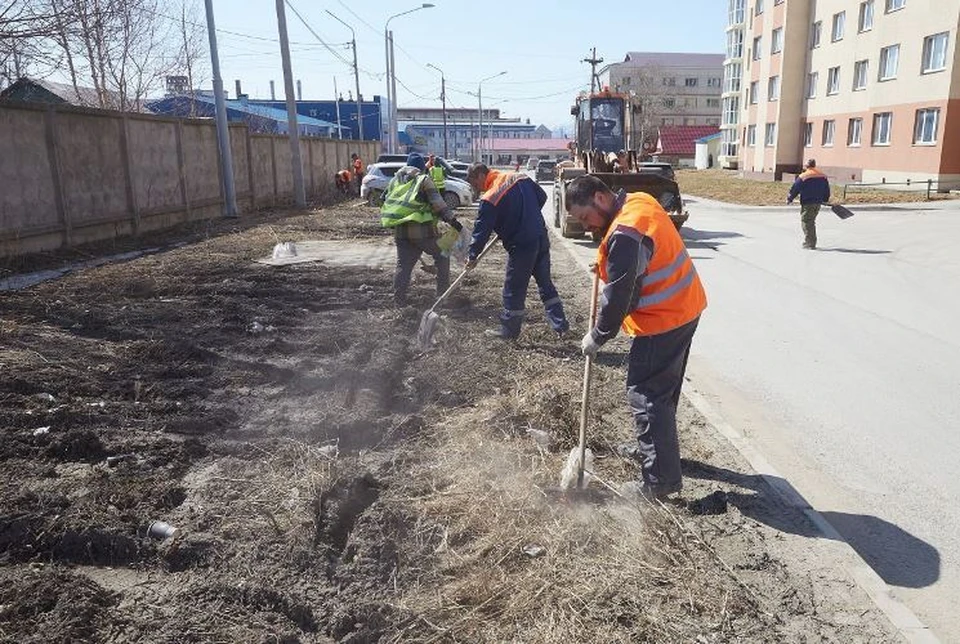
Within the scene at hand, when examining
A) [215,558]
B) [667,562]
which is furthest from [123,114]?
[667,562]

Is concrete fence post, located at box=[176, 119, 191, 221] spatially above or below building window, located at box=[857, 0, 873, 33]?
below

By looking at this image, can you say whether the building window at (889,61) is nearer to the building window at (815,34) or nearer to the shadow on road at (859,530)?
the building window at (815,34)

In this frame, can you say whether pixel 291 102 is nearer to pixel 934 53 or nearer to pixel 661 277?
pixel 661 277

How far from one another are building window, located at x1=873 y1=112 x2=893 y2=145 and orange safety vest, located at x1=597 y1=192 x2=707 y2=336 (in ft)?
104

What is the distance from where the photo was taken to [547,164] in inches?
1839

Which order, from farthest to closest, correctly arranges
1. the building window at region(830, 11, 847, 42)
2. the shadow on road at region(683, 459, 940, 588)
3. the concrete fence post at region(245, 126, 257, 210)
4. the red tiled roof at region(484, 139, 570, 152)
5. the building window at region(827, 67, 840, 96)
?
the red tiled roof at region(484, 139, 570, 152)
the building window at region(827, 67, 840, 96)
the building window at region(830, 11, 847, 42)
the concrete fence post at region(245, 126, 257, 210)
the shadow on road at region(683, 459, 940, 588)

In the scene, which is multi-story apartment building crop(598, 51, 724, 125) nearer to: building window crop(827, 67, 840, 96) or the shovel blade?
building window crop(827, 67, 840, 96)

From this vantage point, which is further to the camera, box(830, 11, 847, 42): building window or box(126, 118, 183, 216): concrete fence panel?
box(830, 11, 847, 42): building window

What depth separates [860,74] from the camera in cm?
3281

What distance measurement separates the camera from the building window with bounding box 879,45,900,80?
29750mm

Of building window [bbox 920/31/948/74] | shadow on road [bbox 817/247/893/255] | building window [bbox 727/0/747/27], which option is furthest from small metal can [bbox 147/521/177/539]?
building window [bbox 727/0/747/27]

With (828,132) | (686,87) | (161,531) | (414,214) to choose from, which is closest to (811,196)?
(414,214)

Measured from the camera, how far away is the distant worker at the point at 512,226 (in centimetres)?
655

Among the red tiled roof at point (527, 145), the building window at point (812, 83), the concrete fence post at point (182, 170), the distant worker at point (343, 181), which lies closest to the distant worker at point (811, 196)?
the concrete fence post at point (182, 170)
